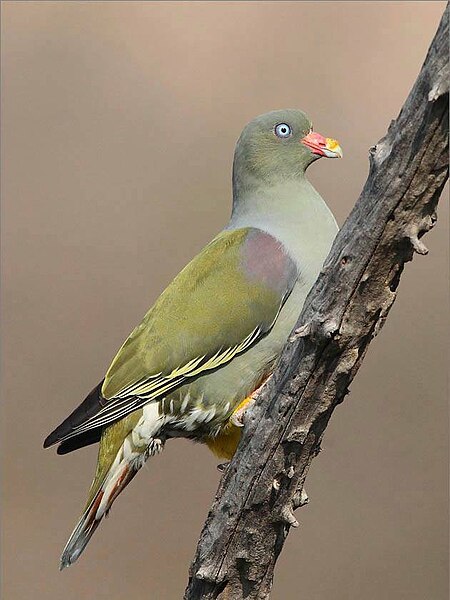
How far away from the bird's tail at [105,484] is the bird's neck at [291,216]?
1.97 feet

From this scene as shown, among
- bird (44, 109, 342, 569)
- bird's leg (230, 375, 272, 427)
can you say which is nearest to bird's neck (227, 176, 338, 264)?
bird (44, 109, 342, 569)

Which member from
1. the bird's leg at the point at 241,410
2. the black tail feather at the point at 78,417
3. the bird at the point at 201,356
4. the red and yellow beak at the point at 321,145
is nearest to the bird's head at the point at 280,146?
the red and yellow beak at the point at 321,145

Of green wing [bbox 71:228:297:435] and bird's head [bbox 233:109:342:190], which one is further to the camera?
Answer: bird's head [bbox 233:109:342:190]

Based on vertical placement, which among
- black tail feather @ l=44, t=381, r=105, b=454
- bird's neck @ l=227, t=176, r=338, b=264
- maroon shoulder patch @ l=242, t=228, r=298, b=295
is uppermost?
bird's neck @ l=227, t=176, r=338, b=264

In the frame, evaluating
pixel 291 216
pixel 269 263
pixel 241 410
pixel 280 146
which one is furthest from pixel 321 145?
pixel 241 410

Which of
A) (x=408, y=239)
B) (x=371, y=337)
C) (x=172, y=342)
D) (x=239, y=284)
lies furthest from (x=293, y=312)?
(x=408, y=239)

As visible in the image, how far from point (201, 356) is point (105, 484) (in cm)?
39

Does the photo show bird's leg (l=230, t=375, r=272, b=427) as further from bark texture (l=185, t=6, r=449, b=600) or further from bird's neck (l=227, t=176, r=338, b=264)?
bird's neck (l=227, t=176, r=338, b=264)

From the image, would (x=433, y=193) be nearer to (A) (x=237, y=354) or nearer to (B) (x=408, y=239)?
(B) (x=408, y=239)

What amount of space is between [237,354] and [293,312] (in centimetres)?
17

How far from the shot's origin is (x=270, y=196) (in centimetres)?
258

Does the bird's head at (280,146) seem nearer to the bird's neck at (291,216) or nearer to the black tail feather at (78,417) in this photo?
the bird's neck at (291,216)

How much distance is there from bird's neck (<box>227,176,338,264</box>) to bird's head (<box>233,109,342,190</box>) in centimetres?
3

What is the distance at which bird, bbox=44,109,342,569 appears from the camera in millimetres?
2389
